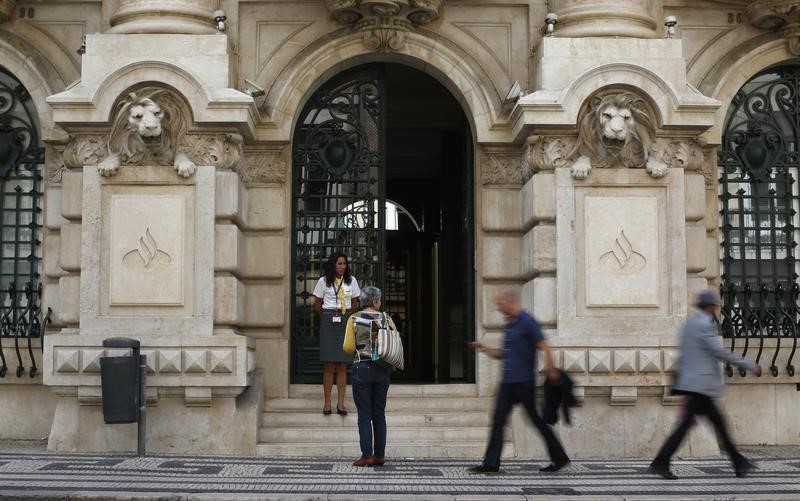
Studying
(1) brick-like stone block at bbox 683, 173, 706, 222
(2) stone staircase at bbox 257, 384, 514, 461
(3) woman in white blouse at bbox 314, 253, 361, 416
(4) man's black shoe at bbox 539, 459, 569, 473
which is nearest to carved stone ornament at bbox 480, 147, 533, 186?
(1) brick-like stone block at bbox 683, 173, 706, 222

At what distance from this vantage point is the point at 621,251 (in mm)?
14711

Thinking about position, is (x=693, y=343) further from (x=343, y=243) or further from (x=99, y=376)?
(x=99, y=376)

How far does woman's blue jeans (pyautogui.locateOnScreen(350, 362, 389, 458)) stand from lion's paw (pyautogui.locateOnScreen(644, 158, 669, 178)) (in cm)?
451

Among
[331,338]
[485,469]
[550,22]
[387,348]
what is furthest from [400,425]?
[550,22]

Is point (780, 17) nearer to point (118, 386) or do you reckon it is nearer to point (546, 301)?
point (546, 301)

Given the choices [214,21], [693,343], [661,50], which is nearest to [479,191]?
[661,50]

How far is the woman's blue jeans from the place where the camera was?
40.9 feet

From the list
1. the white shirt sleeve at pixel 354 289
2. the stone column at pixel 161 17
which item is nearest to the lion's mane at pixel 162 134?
the stone column at pixel 161 17

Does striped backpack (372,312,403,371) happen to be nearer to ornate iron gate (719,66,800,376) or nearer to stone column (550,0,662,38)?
stone column (550,0,662,38)

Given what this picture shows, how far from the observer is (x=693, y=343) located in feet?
37.2

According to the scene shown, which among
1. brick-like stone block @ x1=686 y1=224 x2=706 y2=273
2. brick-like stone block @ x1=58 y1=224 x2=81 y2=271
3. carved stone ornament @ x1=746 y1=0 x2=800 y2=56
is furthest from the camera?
carved stone ornament @ x1=746 y1=0 x2=800 y2=56

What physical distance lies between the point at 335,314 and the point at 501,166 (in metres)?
3.02

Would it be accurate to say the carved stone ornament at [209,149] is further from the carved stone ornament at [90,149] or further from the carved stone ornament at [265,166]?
the carved stone ornament at [90,149]

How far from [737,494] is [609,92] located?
19.6ft
